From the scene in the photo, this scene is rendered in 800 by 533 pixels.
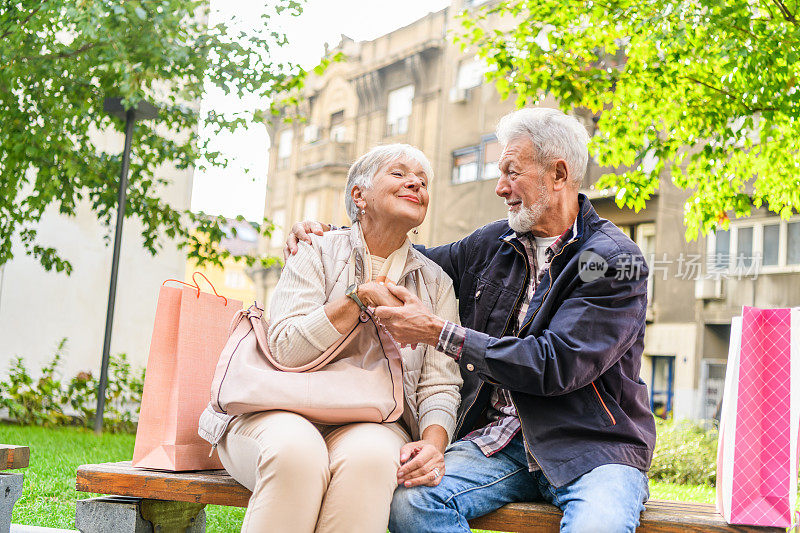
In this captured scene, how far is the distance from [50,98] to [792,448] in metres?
7.56

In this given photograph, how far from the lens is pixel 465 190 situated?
17.8 m

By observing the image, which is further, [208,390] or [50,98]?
[50,98]

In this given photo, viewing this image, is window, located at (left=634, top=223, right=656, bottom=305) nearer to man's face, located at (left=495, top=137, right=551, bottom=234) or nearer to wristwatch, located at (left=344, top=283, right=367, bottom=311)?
man's face, located at (left=495, top=137, right=551, bottom=234)

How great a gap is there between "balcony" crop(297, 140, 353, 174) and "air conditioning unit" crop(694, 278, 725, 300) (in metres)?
9.75

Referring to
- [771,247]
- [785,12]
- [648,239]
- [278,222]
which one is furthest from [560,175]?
[278,222]

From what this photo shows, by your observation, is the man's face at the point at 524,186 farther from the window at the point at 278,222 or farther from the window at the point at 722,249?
the window at the point at 278,222

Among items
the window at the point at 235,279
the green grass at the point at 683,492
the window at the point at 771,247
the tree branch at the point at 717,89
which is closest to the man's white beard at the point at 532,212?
the green grass at the point at 683,492

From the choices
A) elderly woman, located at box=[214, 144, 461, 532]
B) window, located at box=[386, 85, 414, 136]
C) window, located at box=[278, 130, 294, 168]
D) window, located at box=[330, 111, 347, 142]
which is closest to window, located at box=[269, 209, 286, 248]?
window, located at box=[278, 130, 294, 168]

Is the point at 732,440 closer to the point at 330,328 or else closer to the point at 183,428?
the point at 330,328

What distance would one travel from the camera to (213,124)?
8.23 m

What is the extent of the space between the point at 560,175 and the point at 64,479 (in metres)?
3.98

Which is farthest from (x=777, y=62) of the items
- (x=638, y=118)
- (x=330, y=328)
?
(x=330, y=328)

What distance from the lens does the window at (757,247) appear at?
41.4 feet

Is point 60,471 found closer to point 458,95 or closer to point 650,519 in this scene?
point 650,519
